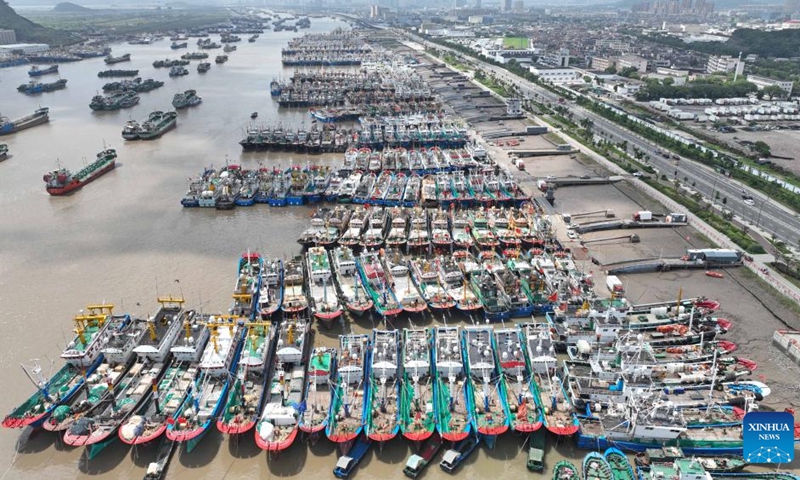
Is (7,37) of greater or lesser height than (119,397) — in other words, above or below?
above

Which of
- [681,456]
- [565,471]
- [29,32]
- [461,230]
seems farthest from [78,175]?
[29,32]

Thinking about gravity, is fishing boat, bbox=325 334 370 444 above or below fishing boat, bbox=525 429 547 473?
above

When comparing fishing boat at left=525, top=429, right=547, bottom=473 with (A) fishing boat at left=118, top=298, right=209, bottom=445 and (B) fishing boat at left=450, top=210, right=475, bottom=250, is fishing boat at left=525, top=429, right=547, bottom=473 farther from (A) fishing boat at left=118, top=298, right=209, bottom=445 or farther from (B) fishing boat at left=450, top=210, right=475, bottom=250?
(B) fishing boat at left=450, top=210, right=475, bottom=250

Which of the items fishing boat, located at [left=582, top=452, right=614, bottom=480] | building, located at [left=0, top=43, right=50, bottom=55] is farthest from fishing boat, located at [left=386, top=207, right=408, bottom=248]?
building, located at [left=0, top=43, right=50, bottom=55]

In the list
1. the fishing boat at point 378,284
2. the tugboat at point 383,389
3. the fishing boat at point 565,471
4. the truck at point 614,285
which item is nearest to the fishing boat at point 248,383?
the tugboat at point 383,389

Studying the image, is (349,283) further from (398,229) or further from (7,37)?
(7,37)

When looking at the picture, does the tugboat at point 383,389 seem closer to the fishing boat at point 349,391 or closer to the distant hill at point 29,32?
the fishing boat at point 349,391
